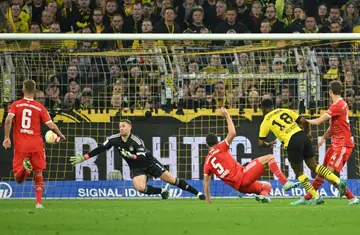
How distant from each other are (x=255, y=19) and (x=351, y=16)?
243cm

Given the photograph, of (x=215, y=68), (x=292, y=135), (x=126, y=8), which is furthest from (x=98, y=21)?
(x=292, y=135)

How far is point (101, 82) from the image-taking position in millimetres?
21688

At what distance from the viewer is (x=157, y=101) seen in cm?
2167

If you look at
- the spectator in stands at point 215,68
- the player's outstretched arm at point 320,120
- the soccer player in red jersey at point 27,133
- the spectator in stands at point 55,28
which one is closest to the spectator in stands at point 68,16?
the spectator in stands at point 55,28

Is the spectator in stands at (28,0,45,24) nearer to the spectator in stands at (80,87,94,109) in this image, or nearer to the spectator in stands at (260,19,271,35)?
the spectator in stands at (80,87,94,109)

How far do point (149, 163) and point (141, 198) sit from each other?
1.80m

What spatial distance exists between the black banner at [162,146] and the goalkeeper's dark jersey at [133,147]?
164 cm

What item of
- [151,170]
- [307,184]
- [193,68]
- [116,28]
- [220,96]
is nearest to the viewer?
[307,184]

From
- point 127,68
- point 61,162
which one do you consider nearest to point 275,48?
point 127,68

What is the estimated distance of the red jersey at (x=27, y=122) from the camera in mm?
15906

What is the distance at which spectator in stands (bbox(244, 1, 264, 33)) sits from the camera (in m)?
24.7

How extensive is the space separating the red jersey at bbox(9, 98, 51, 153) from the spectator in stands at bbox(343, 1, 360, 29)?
11.3 meters

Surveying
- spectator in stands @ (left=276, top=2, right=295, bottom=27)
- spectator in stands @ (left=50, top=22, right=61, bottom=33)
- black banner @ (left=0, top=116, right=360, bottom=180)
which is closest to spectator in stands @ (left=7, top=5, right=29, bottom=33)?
spectator in stands @ (left=50, top=22, right=61, bottom=33)

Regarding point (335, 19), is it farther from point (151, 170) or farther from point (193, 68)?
point (151, 170)
